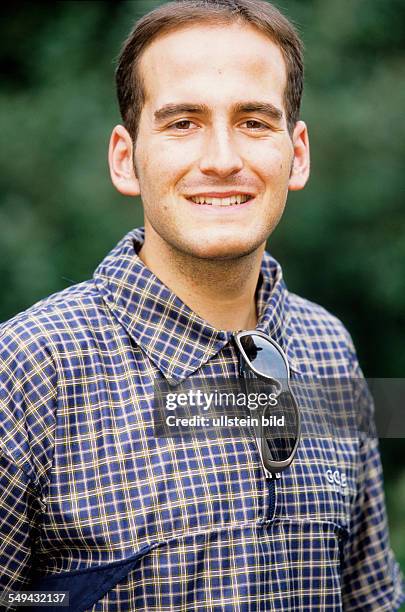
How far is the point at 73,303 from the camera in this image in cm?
185

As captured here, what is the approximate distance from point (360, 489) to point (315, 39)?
2262mm

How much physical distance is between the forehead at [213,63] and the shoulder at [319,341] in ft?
1.66

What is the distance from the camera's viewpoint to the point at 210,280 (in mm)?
1932

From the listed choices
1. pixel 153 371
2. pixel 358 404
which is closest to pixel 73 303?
pixel 153 371

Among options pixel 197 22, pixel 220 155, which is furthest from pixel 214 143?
pixel 197 22

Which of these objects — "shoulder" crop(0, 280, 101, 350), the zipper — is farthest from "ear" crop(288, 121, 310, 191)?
the zipper

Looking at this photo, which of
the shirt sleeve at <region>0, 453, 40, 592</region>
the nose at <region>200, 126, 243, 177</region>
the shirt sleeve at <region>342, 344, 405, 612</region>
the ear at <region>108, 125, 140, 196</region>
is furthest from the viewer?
the shirt sleeve at <region>342, 344, 405, 612</region>

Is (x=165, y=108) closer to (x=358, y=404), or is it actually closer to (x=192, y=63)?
(x=192, y=63)

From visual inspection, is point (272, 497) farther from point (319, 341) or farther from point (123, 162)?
point (123, 162)

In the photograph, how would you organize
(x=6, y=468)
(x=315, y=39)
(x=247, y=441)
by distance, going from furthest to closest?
(x=315, y=39), (x=247, y=441), (x=6, y=468)

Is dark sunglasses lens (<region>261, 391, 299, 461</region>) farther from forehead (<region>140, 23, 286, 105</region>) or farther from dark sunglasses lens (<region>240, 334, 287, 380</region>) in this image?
forehead (<region>140, 23, 286, 105</region>)

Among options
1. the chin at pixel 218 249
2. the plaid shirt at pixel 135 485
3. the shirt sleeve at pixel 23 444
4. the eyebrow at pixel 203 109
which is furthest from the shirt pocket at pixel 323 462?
the eyebrow at pixel 203 109

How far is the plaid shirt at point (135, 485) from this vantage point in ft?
5.54

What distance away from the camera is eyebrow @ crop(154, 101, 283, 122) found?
1824 mm
